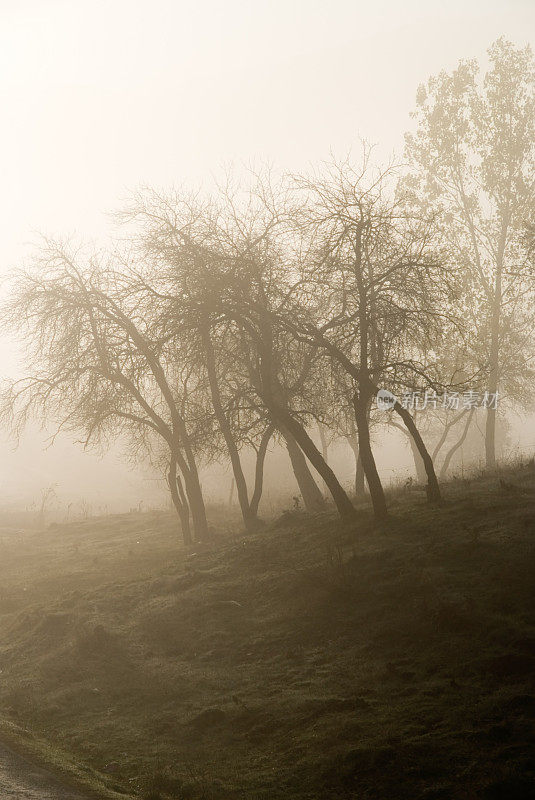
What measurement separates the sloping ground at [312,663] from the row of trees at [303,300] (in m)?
2.77

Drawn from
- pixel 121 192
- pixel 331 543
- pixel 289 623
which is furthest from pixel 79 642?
pixel 121 192

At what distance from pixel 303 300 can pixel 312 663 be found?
34.6 ft

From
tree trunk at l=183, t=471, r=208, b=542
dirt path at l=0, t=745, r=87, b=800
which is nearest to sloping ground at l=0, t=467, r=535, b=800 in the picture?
dirt path at l=0, t=745, r=87, b=800

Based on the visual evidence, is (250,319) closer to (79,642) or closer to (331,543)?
(331,543)

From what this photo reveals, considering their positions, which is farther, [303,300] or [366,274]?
[303,300]

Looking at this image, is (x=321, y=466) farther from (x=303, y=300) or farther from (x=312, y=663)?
(x=312, y=663)

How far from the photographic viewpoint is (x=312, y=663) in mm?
10414

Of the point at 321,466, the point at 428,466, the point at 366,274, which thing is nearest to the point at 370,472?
the point at 428,466

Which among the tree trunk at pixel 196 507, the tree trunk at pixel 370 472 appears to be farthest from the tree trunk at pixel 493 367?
the tree trunk at pixel 370 472

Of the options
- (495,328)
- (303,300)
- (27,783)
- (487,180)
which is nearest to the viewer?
(27,783)

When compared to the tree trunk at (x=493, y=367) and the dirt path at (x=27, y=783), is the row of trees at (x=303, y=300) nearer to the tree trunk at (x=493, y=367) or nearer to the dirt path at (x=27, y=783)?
the tree trunk at (x=493, y=367)

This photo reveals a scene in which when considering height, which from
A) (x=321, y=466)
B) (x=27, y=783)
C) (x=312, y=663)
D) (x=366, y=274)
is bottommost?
(x=27, y=783)

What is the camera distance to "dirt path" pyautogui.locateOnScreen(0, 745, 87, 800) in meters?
7.42

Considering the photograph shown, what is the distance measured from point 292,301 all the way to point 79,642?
9.63 metres
